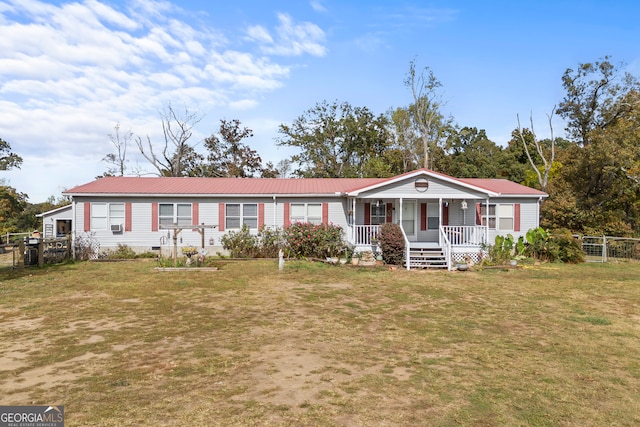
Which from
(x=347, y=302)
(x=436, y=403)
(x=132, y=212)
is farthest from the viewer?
(x=132, y=212)

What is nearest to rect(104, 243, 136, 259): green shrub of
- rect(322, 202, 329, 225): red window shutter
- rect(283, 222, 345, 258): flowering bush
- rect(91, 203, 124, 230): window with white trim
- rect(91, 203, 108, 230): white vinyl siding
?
rect(91, 203, 124, 230): window with white trim

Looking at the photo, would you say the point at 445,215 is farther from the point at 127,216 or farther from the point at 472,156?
the point at 472,156

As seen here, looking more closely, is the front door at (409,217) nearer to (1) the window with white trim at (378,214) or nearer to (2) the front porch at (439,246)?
(2) the front porch at (439,246)

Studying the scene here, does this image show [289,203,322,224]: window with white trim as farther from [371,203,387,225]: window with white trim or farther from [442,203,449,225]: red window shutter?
[442,203,449,225]: red window shutter

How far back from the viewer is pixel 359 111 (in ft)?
139

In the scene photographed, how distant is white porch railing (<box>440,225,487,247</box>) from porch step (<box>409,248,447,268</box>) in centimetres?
92

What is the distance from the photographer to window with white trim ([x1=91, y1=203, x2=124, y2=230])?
19828 millimetres

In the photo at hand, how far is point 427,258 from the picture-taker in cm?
1730

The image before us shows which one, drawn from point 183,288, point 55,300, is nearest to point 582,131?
point 183,288

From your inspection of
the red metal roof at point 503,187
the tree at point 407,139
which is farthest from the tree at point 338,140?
the red metal roof at point 503,187

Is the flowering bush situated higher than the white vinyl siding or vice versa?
the white vinyl siding

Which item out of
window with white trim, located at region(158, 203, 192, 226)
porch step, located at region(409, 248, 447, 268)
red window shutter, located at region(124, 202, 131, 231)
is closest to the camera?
porch step, located at region(409, 248, 447, 268)

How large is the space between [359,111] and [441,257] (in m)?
28.2

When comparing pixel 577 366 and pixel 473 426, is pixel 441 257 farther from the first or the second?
pixel 473 426
